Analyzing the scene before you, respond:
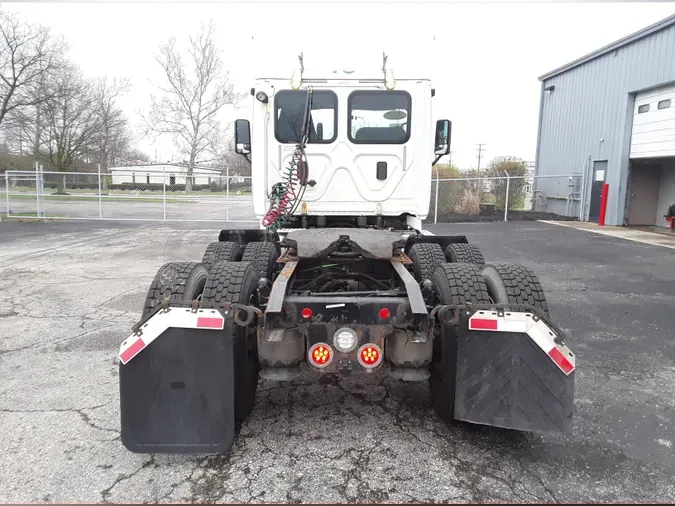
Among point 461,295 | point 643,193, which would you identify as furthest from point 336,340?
point 643,193

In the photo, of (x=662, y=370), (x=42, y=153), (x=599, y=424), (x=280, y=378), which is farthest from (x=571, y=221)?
(x=42, y=153)

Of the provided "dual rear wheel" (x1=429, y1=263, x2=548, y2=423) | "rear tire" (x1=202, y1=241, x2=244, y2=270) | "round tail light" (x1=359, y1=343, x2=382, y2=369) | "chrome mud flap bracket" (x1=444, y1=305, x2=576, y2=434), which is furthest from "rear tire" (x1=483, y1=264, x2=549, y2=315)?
"rear tire" (x1=202, y1=241, x2=244, y2=270)

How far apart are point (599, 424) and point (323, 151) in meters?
3.72

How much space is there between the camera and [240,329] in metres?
3.11

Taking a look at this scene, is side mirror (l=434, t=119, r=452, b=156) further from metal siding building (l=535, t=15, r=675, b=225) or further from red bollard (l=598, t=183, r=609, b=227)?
red bollard (l=598, t=183, r=609, b=227)

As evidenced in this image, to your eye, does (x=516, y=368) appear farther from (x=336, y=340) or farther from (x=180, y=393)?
(x=180, y=393)

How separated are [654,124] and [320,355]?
16682 millimetres

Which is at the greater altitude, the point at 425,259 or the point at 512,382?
the point at 425,259

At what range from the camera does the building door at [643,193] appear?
57.1ft

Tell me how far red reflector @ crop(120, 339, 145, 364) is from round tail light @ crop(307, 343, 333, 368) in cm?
96

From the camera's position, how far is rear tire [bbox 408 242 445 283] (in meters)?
4.66

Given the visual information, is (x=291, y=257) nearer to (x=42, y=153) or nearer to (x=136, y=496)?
(x=136, y=496)

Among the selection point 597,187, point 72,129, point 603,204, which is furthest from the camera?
point 72,129

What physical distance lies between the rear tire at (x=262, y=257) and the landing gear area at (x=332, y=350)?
51.5 inches
